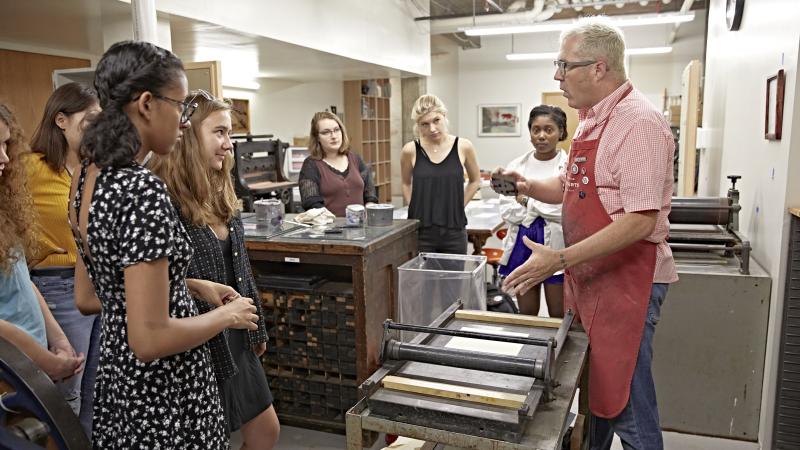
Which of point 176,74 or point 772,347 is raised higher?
point 176,74

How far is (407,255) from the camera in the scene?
3.19 meters

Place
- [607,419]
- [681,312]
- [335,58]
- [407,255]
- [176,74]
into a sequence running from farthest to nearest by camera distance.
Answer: [335,58]
[407,255]
[681,312]
[607,419]
[176,74]

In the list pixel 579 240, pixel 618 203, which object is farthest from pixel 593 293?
pixel 618 203

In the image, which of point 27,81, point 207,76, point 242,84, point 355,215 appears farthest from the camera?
point 242,84

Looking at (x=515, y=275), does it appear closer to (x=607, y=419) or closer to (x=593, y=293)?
(x=593, y=293)

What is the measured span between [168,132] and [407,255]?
204 centimetres

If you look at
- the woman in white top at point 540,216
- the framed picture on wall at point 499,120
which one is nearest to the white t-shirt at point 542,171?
the woman in white top at point 540,216

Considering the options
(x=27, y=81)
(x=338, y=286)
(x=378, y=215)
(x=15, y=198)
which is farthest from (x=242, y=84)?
(x=15, y=198)

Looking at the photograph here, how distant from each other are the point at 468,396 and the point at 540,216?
202 cm

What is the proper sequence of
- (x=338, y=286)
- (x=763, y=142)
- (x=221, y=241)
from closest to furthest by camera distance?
(x=221, y=241), (x=763, y=142), (x=338, y=286)

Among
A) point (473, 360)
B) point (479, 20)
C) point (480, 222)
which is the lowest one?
point (480, 222)

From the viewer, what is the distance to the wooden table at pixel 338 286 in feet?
8.82

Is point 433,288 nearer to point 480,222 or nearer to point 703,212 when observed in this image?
point 703,212

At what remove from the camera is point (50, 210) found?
2109 millimetres
